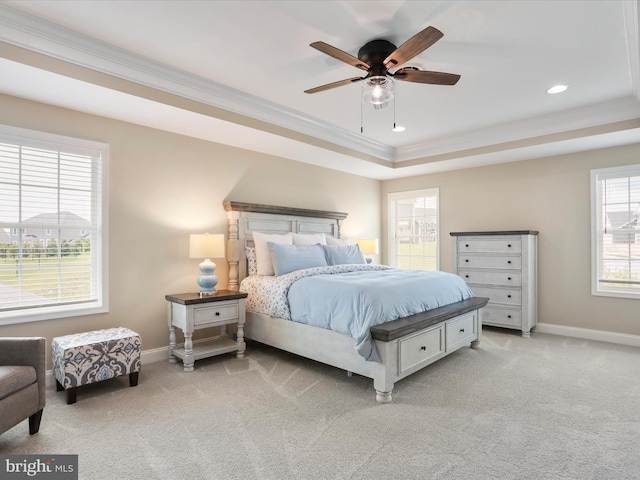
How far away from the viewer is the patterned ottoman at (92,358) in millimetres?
2682

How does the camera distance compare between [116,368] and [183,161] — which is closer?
[116,368]

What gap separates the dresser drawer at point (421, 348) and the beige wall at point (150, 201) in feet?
7.70

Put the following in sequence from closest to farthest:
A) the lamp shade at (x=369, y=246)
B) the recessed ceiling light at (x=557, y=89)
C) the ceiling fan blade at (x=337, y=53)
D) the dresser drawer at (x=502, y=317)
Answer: the ceiling fan blade at (x=337, y=53), the recessed ceiling light at (x=557, y=89), the dresser drawer at (x=502, y=317), the lamp shade at (x=369, y=246)

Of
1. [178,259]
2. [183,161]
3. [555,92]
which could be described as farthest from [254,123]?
[555,92]

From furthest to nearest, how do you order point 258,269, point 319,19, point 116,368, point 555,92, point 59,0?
point 258,269, point 555,92, point 116,368, point 319,19, point 59,0

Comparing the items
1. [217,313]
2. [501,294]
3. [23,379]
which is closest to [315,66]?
[217,313]

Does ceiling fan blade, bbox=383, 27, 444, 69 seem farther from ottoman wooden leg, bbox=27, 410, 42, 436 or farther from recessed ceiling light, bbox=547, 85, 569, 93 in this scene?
ottoman wooden leg, bbox=27, 410, 42, 436

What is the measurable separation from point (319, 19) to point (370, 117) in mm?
1907

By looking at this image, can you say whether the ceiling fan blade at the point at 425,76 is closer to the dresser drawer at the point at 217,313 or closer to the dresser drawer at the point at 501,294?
the dresser drawer at the point at 217,313

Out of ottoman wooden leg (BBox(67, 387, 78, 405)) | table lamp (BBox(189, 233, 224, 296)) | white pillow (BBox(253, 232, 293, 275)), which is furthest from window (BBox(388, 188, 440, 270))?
ottoman wooden leg (BBox(67, 387, 78, 405))

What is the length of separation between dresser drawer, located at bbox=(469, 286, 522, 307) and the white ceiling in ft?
5.98

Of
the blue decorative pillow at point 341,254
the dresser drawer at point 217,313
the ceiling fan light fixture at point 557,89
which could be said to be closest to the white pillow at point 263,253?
the dresser drawer at point 217,313

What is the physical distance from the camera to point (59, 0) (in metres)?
2.21

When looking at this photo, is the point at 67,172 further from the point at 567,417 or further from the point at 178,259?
the point at 567,417
